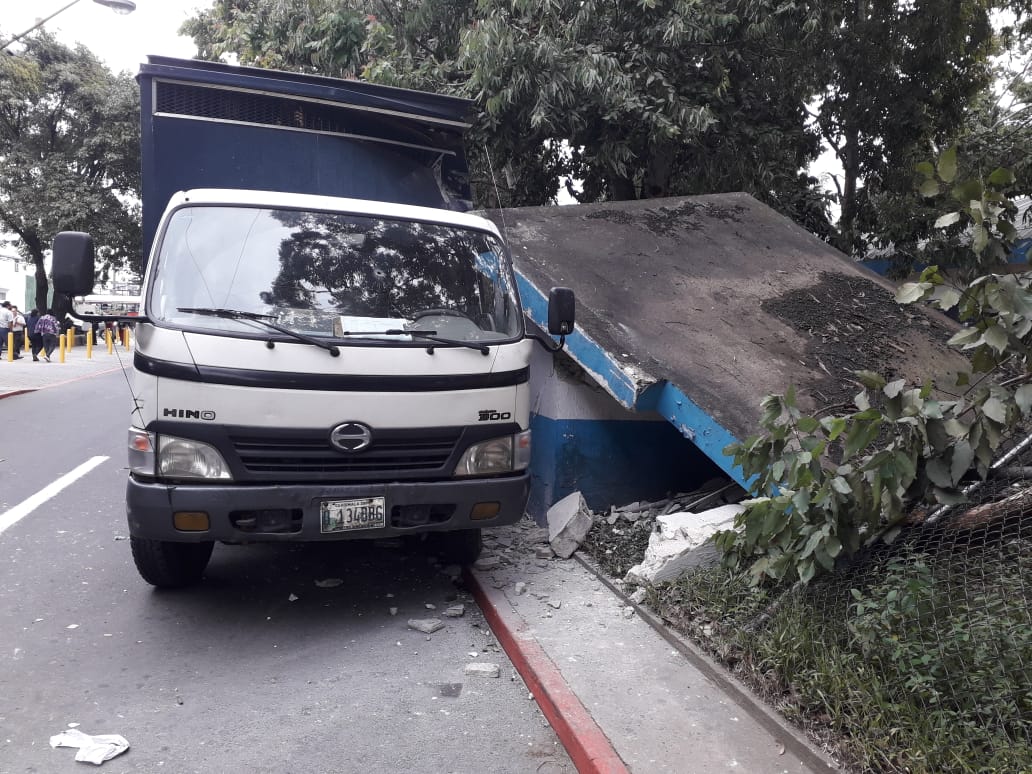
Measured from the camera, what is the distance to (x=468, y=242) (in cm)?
515

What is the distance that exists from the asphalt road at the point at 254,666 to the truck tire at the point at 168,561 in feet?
0.34

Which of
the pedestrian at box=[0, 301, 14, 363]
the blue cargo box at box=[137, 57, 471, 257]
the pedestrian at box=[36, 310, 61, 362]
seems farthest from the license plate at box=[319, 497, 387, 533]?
the pedestrian at box=[0, 301, 14, 363]

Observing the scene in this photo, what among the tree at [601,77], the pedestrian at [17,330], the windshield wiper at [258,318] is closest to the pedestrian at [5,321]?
the pedestrian at [17,330]

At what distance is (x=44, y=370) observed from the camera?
1969 cm

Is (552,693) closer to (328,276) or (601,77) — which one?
(328,276)

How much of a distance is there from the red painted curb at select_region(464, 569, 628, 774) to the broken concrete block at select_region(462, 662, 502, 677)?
0.35 feet

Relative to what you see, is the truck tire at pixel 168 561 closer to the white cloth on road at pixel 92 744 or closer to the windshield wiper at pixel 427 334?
the white cloth on road at pixel 92 744

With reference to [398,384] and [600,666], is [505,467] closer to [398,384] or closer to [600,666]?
[398,384]

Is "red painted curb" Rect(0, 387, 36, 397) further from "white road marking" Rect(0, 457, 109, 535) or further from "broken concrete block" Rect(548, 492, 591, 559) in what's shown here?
"broken concrete block" Rect(548, 492, 591, 559)

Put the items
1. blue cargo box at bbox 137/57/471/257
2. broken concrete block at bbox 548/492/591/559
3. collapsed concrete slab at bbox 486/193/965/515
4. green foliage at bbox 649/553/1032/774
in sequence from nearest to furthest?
1. green foliage at bbox 649/553/1032/774
2. collapsed concrete slab at bbox 486/193/965/515
3. broken concrete block at bbox 548/492/591/559
4. blue cargo box at bbox 137/57/471/257

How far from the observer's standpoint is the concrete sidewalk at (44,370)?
615 inches

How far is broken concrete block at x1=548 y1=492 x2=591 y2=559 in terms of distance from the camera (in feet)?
18.6

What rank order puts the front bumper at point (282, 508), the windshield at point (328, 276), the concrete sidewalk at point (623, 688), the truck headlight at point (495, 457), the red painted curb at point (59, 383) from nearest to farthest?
the concrete sidewalk at point (623, 688)
the front bumper at point (282, 508)
the windshield at point (328, 276)
the truck headlight at point (495, 457)
the red painted curb at point (59, 383)

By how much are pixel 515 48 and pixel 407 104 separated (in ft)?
8.47
